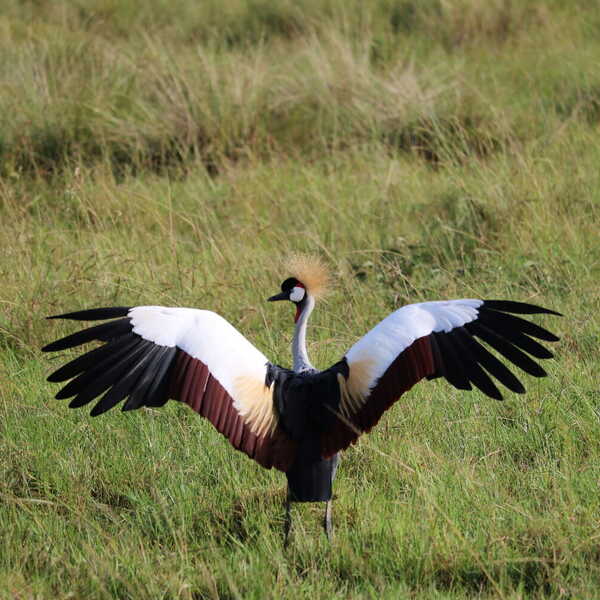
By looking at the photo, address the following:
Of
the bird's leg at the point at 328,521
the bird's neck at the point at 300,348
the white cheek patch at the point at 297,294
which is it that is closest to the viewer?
the bird's leg at the point at 328,521

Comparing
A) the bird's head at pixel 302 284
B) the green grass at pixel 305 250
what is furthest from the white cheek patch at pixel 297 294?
the green grass at pixel 305 250

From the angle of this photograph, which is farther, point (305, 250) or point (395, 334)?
point (305, 250)

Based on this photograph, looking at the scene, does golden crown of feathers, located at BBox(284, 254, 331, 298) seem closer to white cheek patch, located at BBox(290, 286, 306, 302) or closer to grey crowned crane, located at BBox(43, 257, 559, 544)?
white cheek patch, located at BBox(290, 286, 306, 302)

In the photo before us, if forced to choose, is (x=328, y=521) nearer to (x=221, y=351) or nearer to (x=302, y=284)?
(x=221, y=351)

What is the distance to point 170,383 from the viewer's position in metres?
3.06

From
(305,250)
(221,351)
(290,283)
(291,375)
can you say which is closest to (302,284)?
(290,283)

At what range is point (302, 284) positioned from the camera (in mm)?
3559

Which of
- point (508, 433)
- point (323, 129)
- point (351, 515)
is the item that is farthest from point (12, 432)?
point (323, 129)

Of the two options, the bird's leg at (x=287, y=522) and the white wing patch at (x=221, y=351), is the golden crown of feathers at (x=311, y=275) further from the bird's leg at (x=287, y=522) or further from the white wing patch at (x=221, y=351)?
the bird's leg at (x=287, y=522)

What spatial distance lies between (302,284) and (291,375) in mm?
487

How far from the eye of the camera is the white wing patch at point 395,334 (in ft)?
9.84

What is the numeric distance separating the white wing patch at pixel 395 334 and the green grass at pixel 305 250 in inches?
18.0

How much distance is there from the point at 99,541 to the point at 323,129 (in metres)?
4.34

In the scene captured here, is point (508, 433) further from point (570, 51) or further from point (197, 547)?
point (570, 51)
